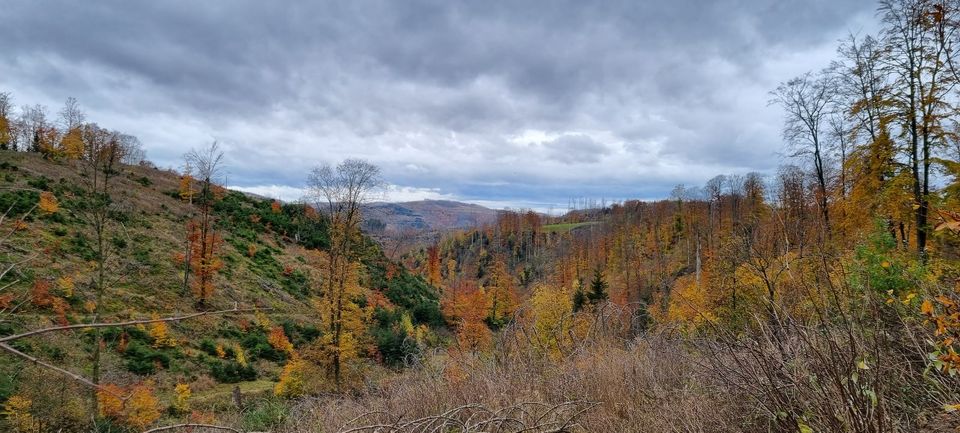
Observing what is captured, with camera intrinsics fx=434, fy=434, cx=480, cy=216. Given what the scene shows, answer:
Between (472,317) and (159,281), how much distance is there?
17282mm

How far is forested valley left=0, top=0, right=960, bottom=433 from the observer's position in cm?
243

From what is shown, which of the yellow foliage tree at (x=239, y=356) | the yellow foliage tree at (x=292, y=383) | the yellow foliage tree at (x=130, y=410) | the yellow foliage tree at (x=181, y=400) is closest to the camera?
the yellow foliage tree at (x=130, y=410)

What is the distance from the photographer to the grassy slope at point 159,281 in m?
15.0

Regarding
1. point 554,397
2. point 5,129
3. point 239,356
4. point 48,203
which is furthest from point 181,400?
point 5,129

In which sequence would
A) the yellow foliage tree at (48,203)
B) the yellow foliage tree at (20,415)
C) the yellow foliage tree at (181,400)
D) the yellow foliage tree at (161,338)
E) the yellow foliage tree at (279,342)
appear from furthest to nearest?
the yellow foliage tree at (48,203), the yellow foliage tree at (279,342), the yellow foliage tree at (161,338), the yellow foliage tree at (181,400), the yellow foliage tree at (20,415)

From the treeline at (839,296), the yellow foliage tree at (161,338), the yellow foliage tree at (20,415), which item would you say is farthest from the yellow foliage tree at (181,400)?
the treeline at (839,296)

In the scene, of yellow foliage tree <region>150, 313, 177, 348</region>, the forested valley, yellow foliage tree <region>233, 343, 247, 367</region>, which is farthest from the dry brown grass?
yellow foliage tree <region>150, 313, 177, 348</region>

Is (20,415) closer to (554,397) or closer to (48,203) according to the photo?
(554,397)

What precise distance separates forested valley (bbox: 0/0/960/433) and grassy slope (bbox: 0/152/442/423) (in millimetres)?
143

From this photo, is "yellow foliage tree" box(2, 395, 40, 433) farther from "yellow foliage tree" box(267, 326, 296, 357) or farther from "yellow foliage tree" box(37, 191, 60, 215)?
"yellow foliage tree" box(37, 191, 60, 215)

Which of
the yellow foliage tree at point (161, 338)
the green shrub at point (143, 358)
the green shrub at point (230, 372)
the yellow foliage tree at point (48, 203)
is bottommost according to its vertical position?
the green shrub at point (230, 372)

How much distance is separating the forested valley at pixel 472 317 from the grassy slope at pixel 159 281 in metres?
0.14

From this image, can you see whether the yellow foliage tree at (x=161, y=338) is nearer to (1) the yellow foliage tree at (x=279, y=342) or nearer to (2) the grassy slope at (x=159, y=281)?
(2) the grassy slope at (x=159, y=281)

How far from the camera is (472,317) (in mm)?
28484
